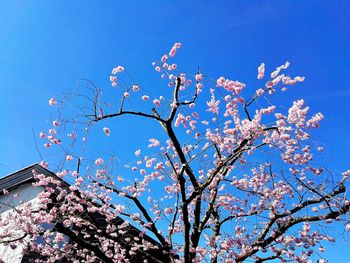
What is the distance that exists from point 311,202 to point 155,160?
4059 mm

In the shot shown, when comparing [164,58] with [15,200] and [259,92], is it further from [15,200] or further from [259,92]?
[15,200]

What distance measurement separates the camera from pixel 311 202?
773cm

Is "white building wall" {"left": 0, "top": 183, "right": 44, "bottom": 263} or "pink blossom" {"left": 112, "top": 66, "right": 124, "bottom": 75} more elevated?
"pink blossom" {"left": 112, "top": 66, "right": 124, "bottom": 75}

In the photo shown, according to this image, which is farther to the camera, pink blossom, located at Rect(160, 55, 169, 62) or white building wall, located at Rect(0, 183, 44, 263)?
white building wall, located at Rect(0, 183, 44, 263)

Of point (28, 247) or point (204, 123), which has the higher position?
point (204, 123)

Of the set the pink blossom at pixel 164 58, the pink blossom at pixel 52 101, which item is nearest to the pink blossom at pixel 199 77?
the pink blossom at pixel 164 58

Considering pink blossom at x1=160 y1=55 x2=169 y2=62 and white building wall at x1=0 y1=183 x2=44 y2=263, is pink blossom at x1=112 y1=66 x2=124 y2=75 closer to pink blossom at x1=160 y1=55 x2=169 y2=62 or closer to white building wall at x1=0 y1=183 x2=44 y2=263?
pink blossom at x1=160 y1=55 x2=169 y2=62

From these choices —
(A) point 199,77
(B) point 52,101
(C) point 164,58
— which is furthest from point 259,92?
(B) point 52,101


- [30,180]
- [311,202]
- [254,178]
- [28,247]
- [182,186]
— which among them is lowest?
[28,247]

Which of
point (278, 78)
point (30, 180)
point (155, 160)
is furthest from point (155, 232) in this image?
point (30, 180)

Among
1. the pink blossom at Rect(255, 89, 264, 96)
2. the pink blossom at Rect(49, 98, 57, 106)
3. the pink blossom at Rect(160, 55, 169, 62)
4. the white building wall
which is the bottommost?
the white building wall

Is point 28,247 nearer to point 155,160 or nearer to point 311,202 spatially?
point 155,160

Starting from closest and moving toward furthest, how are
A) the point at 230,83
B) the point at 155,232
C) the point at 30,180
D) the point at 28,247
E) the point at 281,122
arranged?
1. the point at 281,122
2. the point at 230,83
3. the point at 155,232
4. the point at 28,247
5. the point at 30,180

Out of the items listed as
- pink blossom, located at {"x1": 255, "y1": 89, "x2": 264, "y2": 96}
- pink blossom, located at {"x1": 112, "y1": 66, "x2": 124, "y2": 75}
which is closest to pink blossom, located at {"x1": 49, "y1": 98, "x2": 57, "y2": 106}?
pink blossom, located at {"x1": 112, "y1": 66, "x2": 124, "y2": 75}
